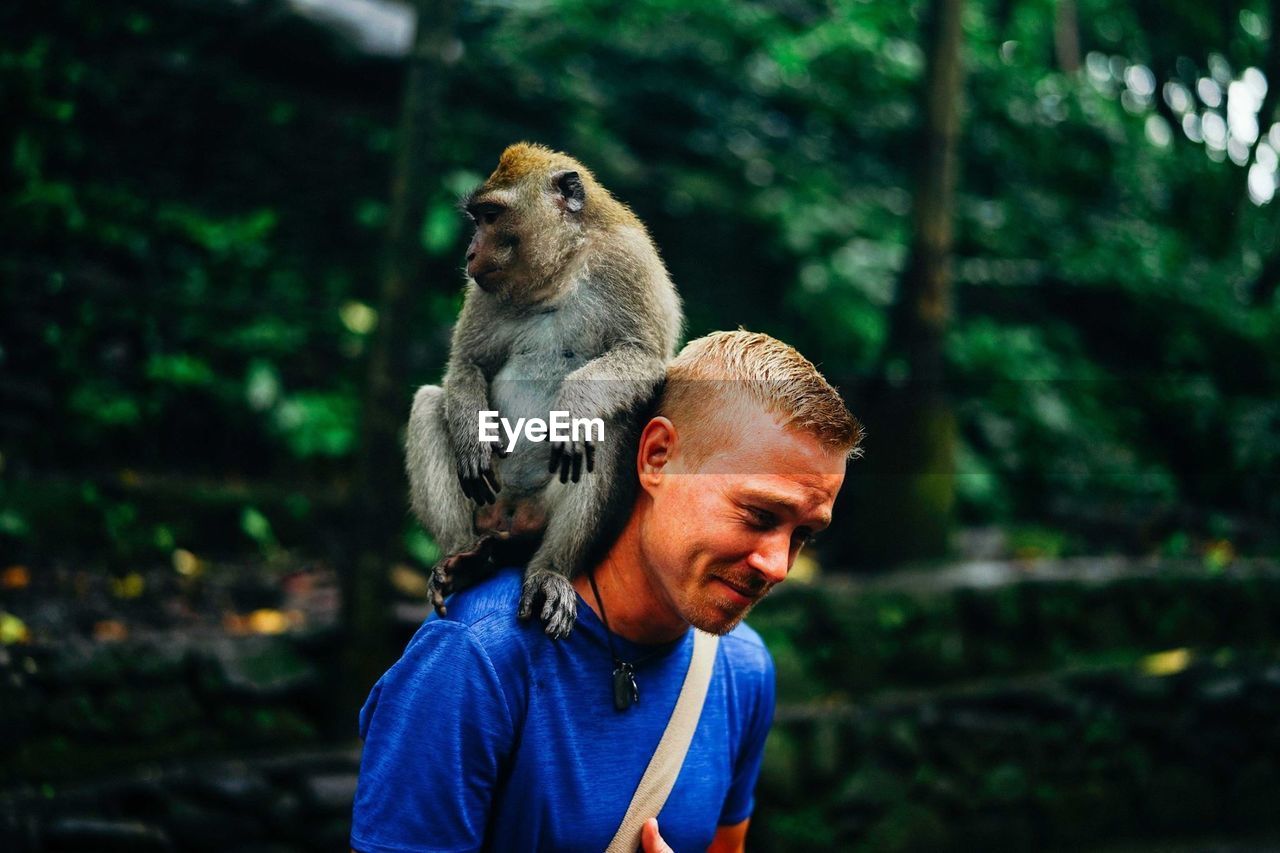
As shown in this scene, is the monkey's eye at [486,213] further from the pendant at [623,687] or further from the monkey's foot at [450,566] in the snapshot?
the pendant at [623,687]

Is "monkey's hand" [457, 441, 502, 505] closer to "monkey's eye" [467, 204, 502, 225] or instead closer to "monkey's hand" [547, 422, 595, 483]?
"monkey's hand" [547, 422, 595, 483]

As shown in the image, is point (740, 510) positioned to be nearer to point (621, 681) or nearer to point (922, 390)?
point (621, 681)

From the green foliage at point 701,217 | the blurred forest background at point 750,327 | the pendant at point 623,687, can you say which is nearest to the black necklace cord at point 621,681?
the pendant at point 623,687

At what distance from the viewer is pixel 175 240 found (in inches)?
197

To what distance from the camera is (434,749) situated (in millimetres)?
1408

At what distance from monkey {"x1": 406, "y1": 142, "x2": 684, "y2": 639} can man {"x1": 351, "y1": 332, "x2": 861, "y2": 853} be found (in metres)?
0.05

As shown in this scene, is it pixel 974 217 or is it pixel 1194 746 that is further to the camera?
pixel 974 217

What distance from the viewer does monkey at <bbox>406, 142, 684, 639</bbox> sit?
1.50m

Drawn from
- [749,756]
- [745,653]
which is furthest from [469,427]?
[749,756]

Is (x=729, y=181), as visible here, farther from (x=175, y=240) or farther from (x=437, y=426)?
(x=437, y=426)

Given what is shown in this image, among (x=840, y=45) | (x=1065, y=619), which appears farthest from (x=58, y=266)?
(x=1065, y=619)

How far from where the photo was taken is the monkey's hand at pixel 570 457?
50.8 inches

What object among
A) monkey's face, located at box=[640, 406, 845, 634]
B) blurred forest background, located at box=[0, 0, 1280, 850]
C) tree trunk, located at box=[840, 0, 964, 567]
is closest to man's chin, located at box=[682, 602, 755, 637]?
monkey's face, located at box=[640, 406, 845, 634]

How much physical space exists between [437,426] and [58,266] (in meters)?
3.81
